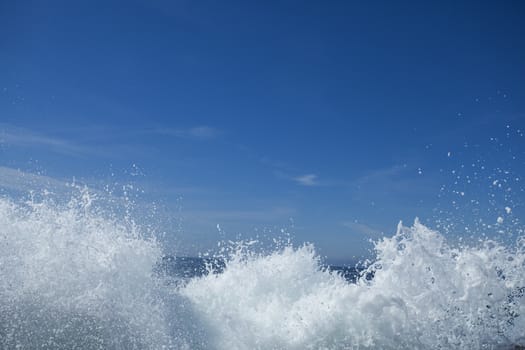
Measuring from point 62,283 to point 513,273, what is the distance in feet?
39.8

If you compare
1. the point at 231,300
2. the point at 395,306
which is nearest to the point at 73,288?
the point at 231,300

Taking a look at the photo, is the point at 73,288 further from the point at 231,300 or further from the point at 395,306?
the point at 395,306

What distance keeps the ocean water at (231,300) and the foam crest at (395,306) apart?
29 mm

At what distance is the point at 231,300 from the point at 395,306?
4.68 meters

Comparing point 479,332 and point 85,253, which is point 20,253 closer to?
point 85,253

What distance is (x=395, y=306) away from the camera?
36.6ft

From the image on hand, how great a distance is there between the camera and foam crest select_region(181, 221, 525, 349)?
10.4 metres

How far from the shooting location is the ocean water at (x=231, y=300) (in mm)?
9148

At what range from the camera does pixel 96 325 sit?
8.99 m

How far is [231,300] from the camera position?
12359 mm

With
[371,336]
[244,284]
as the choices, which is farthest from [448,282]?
[244,284]

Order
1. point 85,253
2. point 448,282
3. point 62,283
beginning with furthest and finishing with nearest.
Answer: point 448,282, point 85,253, point 62,283

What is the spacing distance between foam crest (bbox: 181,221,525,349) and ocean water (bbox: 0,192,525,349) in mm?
29

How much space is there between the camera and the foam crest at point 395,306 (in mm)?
10445
